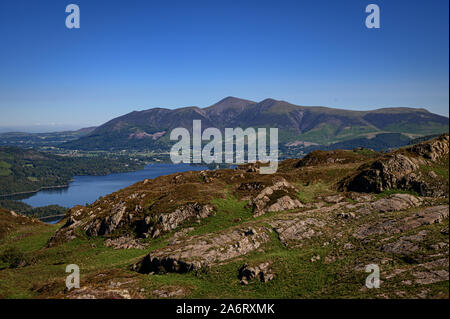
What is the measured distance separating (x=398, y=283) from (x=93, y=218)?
4575 centimetres

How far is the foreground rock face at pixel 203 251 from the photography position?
3017 cm

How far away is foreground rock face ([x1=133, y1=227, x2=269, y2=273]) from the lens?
30.2 meters

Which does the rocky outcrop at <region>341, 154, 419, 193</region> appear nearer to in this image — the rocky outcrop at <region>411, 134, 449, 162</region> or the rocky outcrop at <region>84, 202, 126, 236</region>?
the rocky outcrop at <region>411, 134, 449, 162</region>

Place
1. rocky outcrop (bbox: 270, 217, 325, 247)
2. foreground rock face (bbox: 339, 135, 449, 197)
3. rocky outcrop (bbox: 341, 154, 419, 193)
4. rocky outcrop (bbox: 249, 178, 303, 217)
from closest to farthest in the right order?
rocky outcrop (bbox: 270, 217, 325, 247)
foreground rock face (bbox: 339, 135, 449, 197)
rocky outcrop (bbox: 249, 178, 303, 217)
rocky outcrop (bbox: 341, 154, 419, 193)

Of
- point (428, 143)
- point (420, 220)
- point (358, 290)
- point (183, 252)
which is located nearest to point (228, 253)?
point (183, 252)

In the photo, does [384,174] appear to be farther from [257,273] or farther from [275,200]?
[257,273]

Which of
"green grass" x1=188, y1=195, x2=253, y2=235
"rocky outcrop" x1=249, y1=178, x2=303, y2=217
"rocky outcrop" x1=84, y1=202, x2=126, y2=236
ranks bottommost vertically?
"rocky outcrop" x1=84, y1=202, x2=126, y2=236

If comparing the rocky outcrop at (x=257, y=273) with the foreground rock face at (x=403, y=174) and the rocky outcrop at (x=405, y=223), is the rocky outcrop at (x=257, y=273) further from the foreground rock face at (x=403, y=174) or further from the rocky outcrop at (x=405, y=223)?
the foreground rock face at (x=403, y=174)

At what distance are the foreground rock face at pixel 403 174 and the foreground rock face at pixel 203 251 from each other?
Answer: 2146 cm

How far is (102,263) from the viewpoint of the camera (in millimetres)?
36219

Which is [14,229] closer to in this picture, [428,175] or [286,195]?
[286,195]

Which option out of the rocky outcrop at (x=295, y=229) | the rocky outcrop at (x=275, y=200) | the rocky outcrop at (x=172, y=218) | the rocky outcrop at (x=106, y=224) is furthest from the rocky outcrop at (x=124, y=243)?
the rocky outcrop at (x=295, y=229)

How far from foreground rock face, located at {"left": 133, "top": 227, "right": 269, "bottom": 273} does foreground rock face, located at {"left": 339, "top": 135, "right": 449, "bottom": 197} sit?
21457 mm

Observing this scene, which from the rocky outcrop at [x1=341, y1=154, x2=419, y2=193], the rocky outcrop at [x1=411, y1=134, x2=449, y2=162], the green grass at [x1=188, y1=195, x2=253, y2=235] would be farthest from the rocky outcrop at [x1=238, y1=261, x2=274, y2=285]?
the rocky outcrop at [x1=411, y1=134, x2=449, y2=162]
